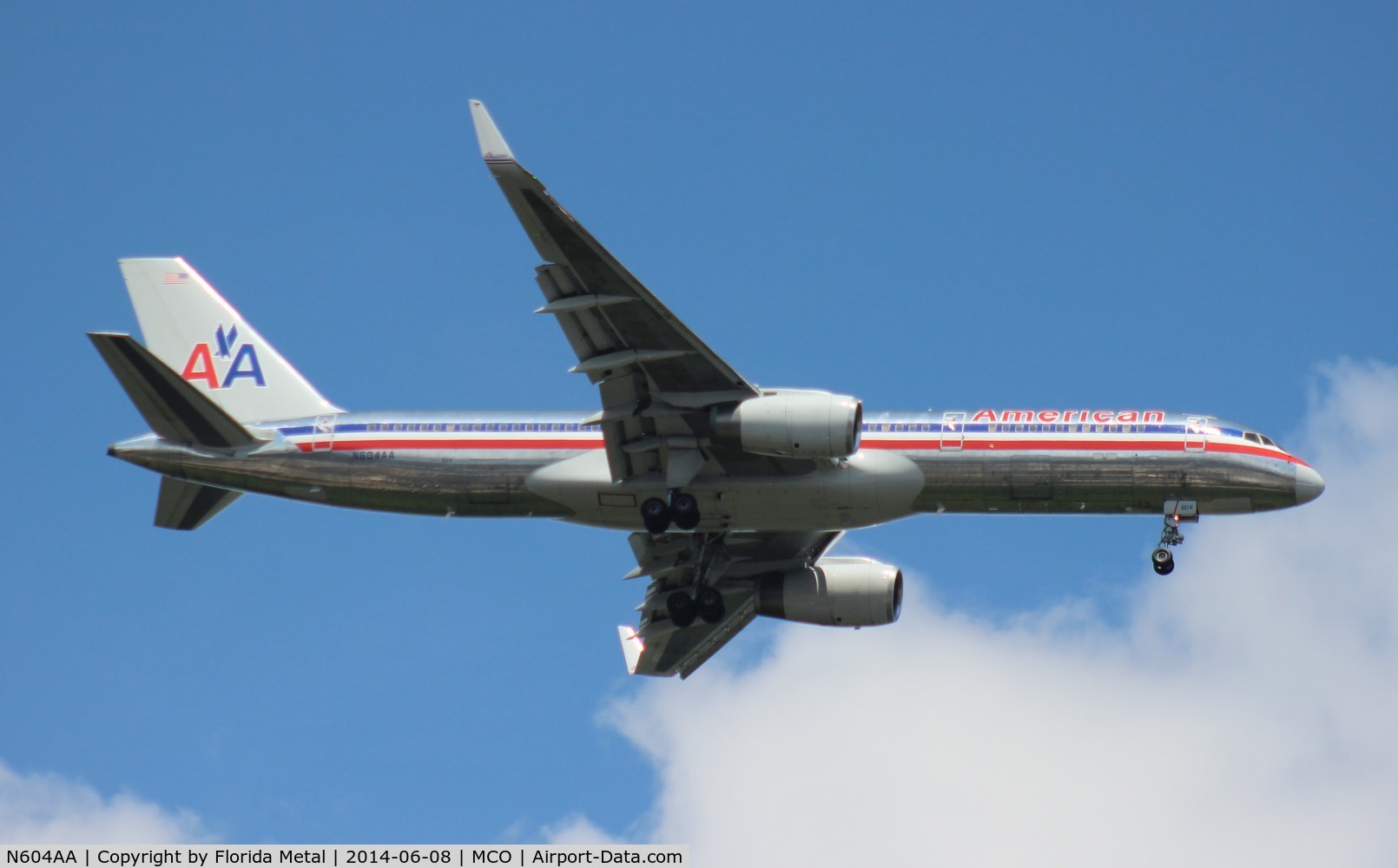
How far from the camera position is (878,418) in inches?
1885

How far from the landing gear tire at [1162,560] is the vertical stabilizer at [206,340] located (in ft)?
75.3

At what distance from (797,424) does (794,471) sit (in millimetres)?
2562

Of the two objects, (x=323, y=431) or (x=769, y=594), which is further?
(x=769, y=594)

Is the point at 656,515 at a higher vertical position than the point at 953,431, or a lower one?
lower

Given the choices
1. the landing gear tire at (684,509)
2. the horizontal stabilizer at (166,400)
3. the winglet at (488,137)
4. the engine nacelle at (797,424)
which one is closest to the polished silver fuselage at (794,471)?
the landing gear tire at (684,509)

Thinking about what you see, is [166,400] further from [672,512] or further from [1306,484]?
[1306,484]

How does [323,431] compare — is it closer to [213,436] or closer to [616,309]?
[213,436]

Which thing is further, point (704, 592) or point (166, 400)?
point (704, 592)

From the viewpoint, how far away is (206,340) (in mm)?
53938

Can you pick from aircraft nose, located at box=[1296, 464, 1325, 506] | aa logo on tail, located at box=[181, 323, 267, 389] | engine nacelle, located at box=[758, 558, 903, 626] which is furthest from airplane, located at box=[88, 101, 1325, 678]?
engine nacelle, located at box=[758, 558, 903, 626]

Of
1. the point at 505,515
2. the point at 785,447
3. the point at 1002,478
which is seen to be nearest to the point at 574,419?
the point at 505,515

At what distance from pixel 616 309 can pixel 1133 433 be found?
13.7 metres

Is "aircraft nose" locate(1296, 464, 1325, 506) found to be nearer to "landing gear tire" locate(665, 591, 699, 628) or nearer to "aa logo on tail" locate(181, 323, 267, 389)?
"landing gear tire" locate(665, 591, 699, 628)

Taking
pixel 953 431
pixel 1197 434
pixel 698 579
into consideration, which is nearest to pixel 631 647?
pixel 698 579
